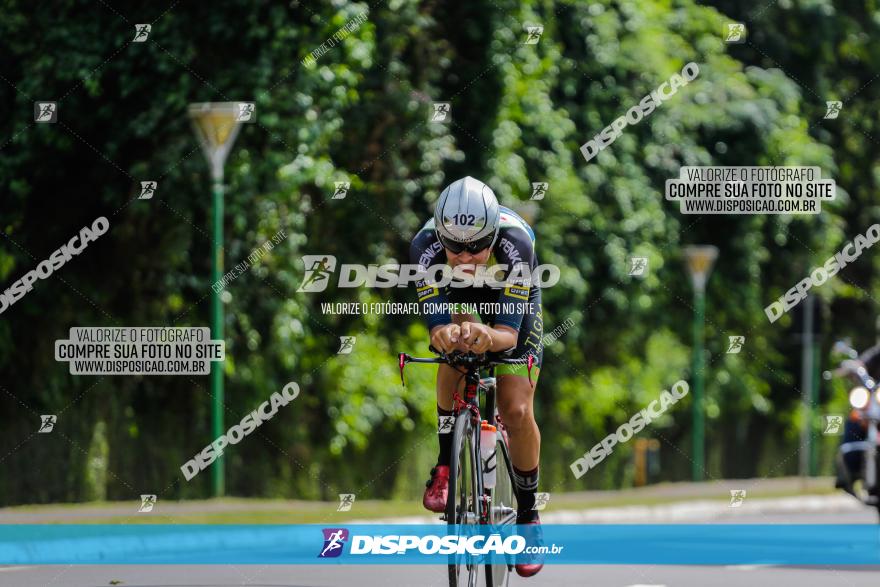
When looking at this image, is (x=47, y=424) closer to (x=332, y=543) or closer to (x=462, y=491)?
(x=332, y=543)

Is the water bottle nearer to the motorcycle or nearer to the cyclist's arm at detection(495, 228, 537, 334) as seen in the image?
the cyclist's arm at detection(495, 228, 537, 334)

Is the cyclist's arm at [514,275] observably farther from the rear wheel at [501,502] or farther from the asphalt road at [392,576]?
the asphalt road at [392,576]

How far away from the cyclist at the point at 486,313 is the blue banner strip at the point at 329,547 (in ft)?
4.57

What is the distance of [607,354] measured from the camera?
27688 millimetres

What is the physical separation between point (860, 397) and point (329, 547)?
16.9ft

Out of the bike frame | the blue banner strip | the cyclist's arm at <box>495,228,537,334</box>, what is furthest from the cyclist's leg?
the blue banner strip

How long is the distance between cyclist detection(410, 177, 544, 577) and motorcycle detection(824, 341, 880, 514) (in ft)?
18.0

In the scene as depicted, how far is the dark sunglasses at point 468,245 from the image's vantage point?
8195mm

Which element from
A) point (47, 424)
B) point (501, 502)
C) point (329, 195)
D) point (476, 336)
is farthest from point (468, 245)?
point (329, 195)

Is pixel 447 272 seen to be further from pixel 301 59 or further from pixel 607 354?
pixel 607 354

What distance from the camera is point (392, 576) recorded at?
10.8 m

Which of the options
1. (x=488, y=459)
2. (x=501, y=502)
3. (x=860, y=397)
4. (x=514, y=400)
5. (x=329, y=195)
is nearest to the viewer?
(x=488, y=459)

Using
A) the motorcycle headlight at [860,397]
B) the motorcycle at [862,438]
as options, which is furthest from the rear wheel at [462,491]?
the motorcycle headlight at [860,397]

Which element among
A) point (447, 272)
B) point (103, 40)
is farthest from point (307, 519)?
point (447, 272)
